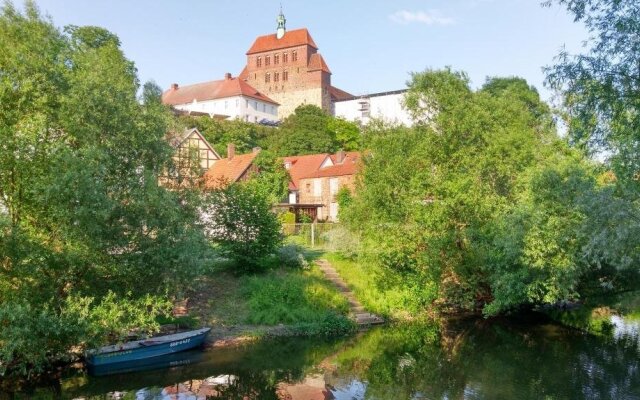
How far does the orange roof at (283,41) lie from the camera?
110188mm

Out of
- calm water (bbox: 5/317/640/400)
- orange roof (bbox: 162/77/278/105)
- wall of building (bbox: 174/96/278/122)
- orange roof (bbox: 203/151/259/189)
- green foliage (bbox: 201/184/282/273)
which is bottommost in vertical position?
calm water (bbox: 5/317/640/400)

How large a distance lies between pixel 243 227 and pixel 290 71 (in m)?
86.9

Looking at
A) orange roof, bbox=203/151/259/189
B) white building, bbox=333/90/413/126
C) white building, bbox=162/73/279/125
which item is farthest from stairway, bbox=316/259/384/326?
white building, bbox=162/73/279/125

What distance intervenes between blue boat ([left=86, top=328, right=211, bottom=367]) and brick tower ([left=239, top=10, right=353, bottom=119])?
88215mm

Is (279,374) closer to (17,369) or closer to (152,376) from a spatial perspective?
(152,376)

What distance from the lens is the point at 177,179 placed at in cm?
2041

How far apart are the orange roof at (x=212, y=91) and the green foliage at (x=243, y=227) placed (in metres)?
76.2

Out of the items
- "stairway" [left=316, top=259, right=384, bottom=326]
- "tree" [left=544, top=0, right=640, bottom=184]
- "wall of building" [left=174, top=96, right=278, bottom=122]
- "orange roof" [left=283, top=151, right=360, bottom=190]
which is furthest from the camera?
"wall of building" [left=174, top=96, right=278, bottom=122]

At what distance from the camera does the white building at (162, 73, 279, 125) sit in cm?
10194

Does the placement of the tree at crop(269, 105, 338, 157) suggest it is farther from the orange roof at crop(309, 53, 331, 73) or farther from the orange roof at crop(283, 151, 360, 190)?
the orange roof at crop(309, 53, 331, 73)

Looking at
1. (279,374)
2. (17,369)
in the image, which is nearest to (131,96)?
(17,369)

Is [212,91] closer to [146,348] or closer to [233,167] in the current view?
[233,167]

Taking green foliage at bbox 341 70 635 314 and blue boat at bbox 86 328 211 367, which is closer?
blue boat at bbox 86 328 211 367

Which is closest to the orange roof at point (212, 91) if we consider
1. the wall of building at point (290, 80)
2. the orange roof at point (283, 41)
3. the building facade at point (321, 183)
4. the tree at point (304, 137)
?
the wall of building at point (290, 80)
